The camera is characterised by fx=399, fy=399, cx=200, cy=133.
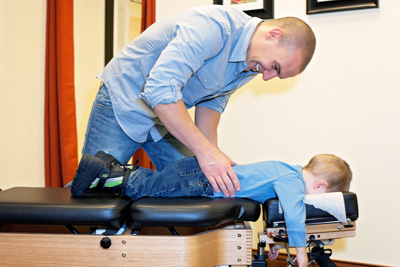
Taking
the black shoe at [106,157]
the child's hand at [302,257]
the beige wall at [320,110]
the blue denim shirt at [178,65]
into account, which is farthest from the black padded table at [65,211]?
the beige wall at [320,110]

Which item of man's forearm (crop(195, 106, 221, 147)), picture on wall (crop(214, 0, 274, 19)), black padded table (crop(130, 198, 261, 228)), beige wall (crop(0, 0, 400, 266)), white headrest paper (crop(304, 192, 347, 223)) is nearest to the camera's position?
black padded table (crop(130, 198, 261, 228))

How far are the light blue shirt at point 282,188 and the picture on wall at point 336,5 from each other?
107 centimetres

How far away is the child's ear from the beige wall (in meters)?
0.71

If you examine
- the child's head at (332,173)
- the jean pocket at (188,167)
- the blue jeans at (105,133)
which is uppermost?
the blue jeans at (105,133)

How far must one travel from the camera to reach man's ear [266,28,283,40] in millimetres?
1311

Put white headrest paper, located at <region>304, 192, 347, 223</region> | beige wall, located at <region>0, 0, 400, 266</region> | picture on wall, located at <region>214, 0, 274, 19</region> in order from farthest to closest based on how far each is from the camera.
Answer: picture on wall, located at <region>214, 0, 274, 19</region>
beige wall, located at <region>0, 0, 400, 266</region>
white headrest paper, located at <region>304, 192, 347, 223</region>

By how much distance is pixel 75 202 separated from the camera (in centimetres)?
121

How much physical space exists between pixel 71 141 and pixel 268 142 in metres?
1.24

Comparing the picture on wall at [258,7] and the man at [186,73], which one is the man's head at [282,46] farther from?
the picture on wall at [258,7]

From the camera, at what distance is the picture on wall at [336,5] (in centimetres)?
203

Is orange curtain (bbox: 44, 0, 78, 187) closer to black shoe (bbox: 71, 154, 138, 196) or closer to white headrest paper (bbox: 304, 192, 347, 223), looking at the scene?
black shoe (bbox: 71, 154, 138, 196)

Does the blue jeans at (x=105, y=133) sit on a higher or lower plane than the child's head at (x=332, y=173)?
higher

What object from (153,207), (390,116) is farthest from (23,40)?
(390,116)

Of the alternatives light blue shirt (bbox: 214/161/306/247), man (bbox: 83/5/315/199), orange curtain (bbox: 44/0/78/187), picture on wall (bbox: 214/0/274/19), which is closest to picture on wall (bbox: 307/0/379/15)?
Result: picture on wall (bbox: 214/0/274/19)
